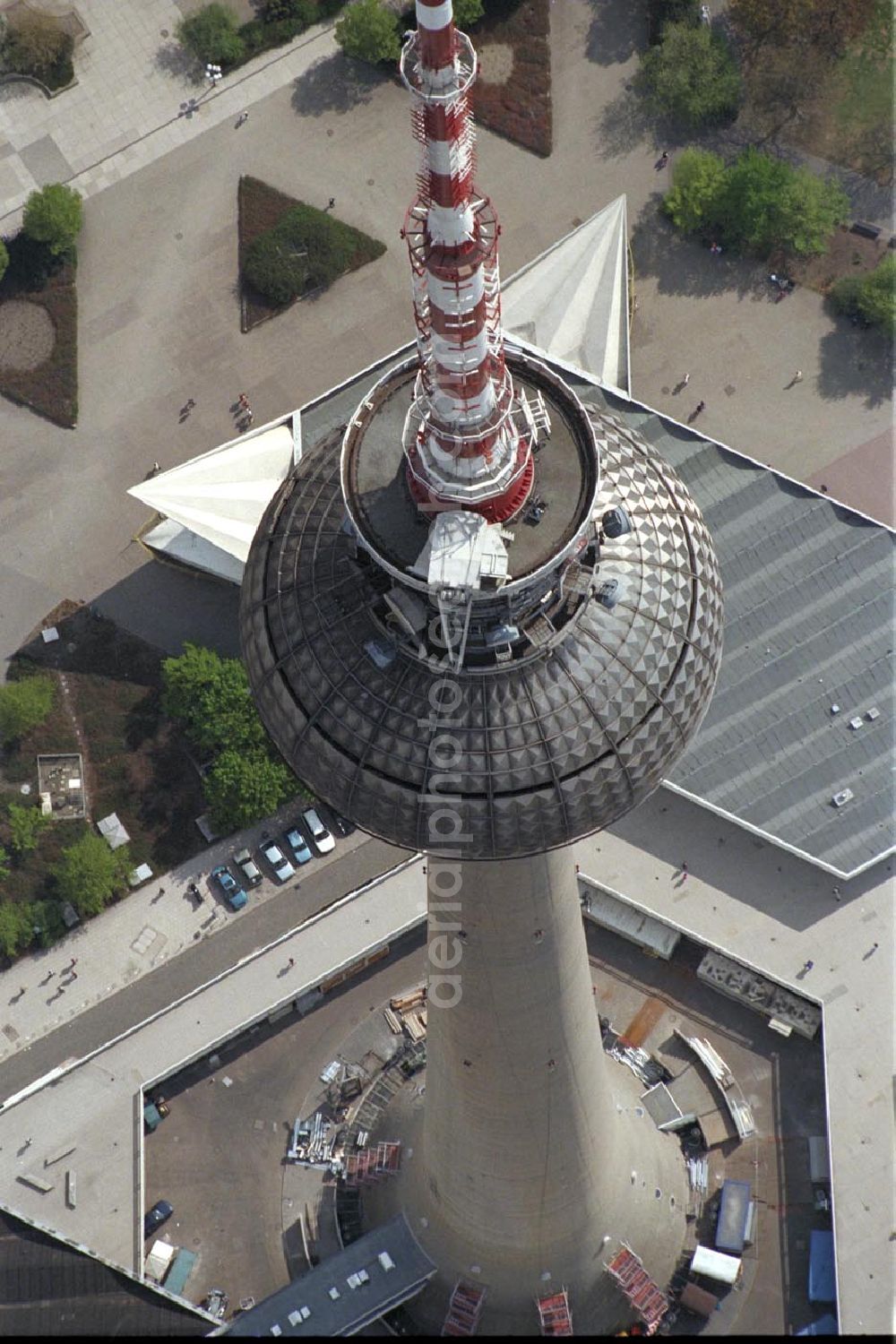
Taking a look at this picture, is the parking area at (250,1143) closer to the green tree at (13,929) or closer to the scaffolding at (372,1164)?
the scaffolding at (372,1164)

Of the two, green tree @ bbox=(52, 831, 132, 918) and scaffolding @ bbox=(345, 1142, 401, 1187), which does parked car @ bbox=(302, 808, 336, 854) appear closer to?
green tree @ bbox=(52, 831, 132, 918)

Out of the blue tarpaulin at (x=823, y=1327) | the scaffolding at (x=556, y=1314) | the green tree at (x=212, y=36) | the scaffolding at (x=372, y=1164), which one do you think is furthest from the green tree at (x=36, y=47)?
the blue tarpaulin at (x=823, y=1327)

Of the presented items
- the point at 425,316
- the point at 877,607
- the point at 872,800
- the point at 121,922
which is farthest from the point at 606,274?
the point at 425,316

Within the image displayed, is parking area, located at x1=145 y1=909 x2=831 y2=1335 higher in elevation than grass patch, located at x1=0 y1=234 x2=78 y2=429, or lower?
Result: lower

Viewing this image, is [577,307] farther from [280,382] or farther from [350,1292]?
[350,1292]

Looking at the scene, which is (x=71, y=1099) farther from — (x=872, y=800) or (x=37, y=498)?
(x=872, y=800)

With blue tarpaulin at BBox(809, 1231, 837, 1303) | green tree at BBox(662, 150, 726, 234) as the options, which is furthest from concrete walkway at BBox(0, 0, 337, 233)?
blue tarpaulin at BBox(809, 1231, 837, 1303)
